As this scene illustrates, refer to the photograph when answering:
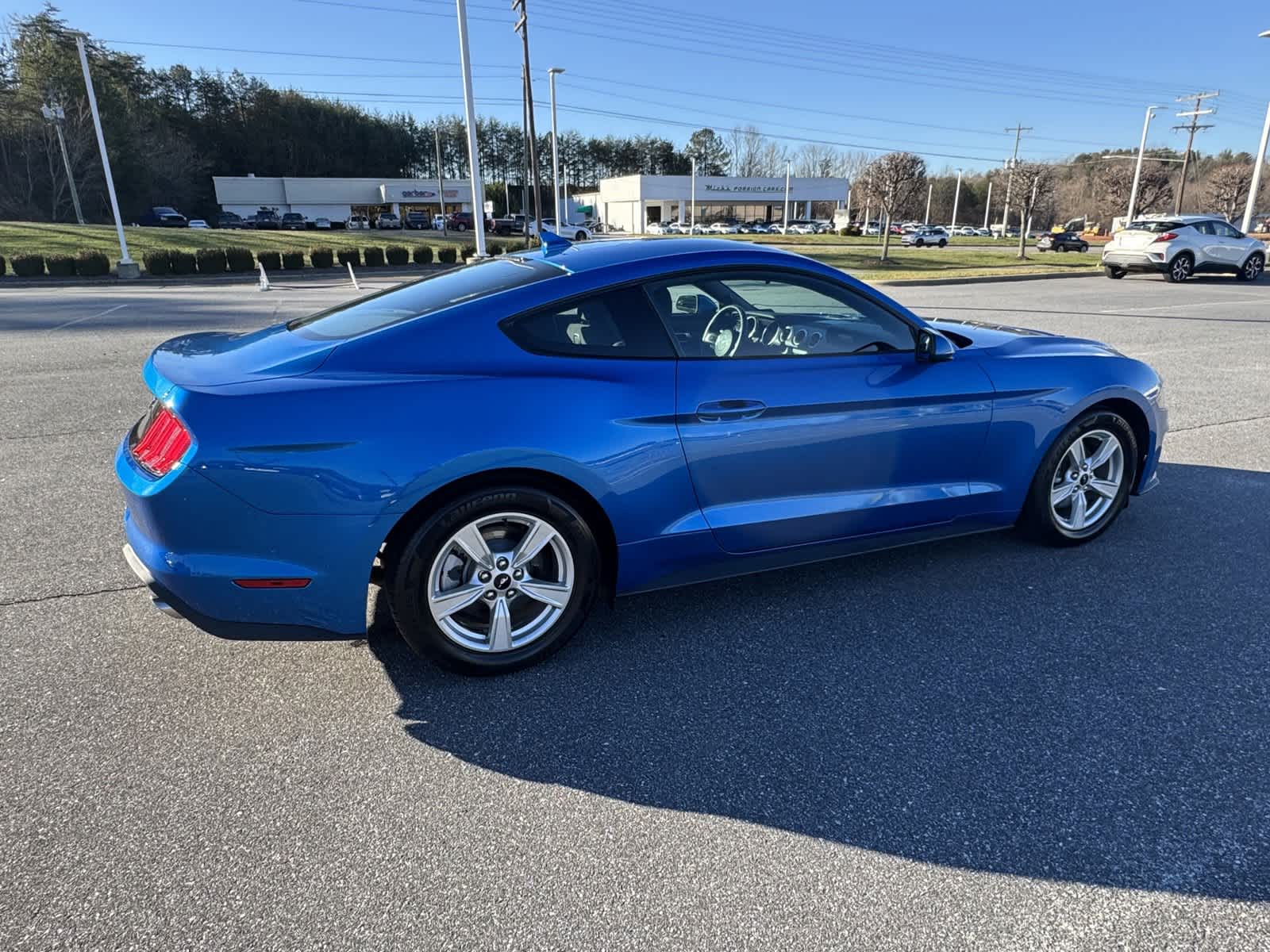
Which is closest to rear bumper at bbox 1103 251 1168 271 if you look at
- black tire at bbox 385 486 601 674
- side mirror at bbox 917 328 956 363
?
side mirror at bbox 917 328 956 363

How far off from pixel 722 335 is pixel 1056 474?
1.99 m

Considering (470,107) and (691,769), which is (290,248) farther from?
(691,769)

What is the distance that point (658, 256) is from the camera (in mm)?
3201

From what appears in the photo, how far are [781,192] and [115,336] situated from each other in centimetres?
9020

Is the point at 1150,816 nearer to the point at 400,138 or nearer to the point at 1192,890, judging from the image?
the point at 1192,890

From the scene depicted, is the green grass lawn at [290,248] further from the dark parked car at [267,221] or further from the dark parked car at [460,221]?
the dark parked car at [460,221]

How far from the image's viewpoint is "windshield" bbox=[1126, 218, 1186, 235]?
20328 millimetres

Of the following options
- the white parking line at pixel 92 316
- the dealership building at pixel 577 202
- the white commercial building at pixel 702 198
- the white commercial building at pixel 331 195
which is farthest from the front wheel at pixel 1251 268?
the white commercial building at pixel 331 195

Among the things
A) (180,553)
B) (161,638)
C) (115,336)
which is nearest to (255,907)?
(180,553)

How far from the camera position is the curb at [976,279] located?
19812 mm

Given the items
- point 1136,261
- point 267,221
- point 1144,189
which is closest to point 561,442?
point 1136,261

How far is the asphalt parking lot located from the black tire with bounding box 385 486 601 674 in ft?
0.38

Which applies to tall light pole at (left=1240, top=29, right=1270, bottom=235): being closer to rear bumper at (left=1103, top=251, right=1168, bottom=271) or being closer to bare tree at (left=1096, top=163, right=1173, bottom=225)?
rear bumper at (left=1103, top=251, right=1168, bottom=271)

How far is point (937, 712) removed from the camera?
2730 millimetres
